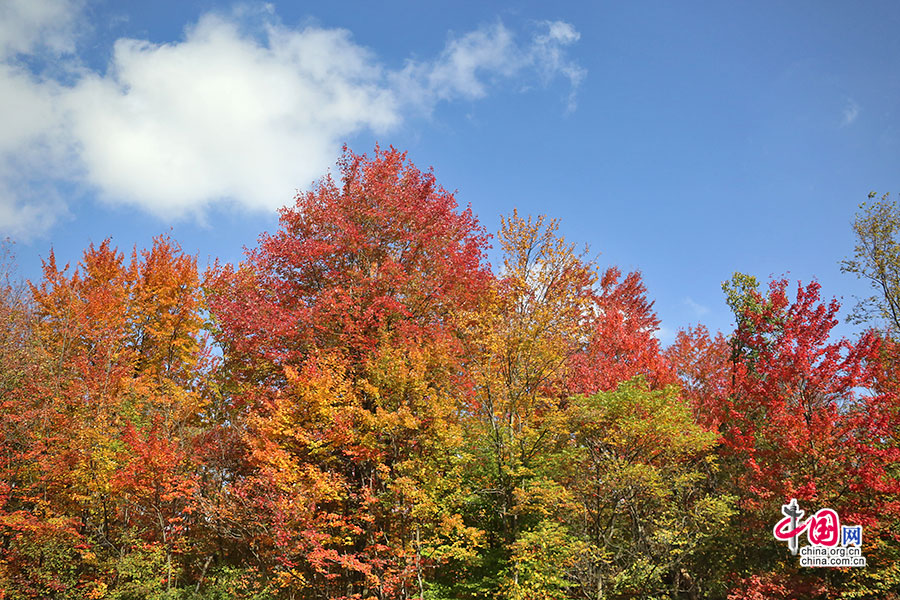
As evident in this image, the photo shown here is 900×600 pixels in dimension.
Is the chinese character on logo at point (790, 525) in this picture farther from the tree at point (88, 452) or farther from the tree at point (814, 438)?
the tree at point (88, 452)

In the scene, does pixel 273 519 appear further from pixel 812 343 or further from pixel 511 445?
pixel 812 343

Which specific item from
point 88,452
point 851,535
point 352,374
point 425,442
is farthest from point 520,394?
point 88,452

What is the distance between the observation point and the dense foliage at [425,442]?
13141mm

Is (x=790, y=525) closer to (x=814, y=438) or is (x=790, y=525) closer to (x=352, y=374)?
(x=814, y=438)

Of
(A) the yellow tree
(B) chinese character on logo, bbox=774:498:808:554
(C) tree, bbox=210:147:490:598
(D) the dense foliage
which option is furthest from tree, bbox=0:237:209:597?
(B) chinese character on logo, bbox=774:498:808:554

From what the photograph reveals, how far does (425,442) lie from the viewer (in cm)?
1370

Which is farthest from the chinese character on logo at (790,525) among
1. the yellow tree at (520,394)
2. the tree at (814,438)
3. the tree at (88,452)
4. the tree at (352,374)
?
the tree at (88,452)

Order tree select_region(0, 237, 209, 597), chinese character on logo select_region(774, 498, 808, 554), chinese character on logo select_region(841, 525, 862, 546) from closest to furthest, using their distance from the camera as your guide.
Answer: chinese character on logo select_region(841, 525, 862, 546) < chinese character on logo select_region(774, 498, 808, 554) < tree select_region(0, 237, 209, 597)

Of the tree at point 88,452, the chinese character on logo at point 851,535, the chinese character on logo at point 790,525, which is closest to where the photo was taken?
the chinese character on logo at point 851,535

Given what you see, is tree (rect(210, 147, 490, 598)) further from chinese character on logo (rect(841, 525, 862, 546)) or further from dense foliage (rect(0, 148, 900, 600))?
chinese character on logo (rect(841, 525, 862, 546))

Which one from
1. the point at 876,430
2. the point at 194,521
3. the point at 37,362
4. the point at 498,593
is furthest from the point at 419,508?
the point at 37,362

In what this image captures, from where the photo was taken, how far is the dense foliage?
13.1 meters

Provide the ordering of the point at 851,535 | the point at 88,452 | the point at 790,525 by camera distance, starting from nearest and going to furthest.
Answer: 1. the point at 851,535
2. the point at 790,525
3. the point at 88,452

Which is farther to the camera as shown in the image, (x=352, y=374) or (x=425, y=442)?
(x=352, y=374)
